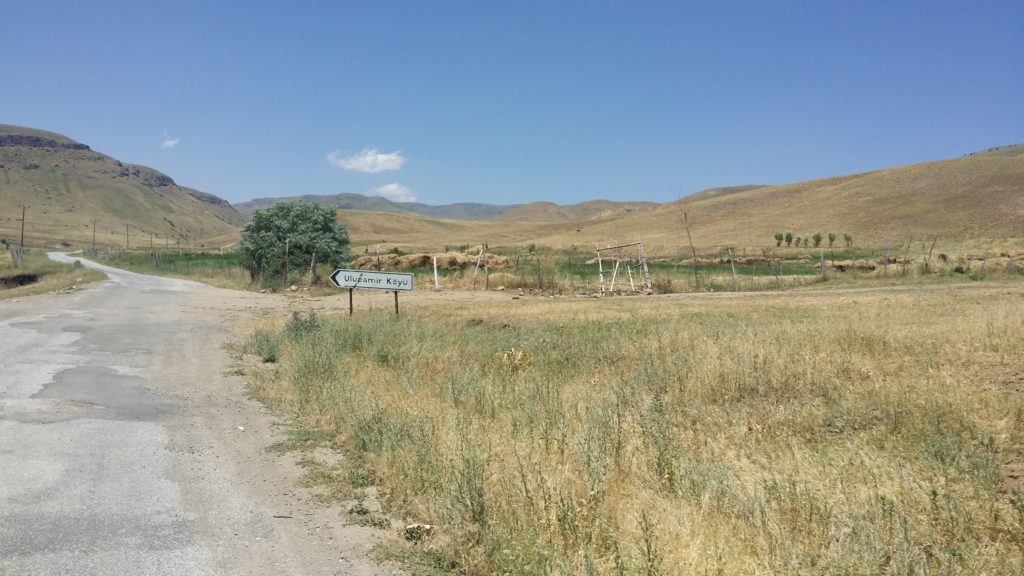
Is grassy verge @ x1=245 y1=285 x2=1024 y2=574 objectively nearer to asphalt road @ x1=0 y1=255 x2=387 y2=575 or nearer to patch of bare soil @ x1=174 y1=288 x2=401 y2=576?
patch of bare soil @ x1=174 y1=288 x2=401 y2=576

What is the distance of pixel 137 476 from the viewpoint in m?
6.25

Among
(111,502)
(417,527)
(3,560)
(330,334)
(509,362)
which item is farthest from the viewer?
(330,334)

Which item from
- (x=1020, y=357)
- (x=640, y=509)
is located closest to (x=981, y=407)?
(x=1020, y=357)

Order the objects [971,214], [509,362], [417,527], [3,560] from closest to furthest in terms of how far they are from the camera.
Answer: [3,560] < [417,527] < [509,362] < [971,214]

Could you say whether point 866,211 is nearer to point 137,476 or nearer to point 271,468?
point 271,468

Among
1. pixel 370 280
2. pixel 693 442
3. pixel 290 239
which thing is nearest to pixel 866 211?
pixel 290 239

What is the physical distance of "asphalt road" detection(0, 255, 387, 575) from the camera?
466 cm

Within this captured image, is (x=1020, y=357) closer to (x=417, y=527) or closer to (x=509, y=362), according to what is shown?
(x=509, y=362)

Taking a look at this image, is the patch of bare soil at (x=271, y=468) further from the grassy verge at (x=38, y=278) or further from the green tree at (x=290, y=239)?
the green tree at (x=290, y=239)

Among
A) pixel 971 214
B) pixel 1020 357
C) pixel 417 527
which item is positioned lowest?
pixel 417 527

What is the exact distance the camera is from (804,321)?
14.2 metres

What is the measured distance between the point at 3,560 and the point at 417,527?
2.66 meters

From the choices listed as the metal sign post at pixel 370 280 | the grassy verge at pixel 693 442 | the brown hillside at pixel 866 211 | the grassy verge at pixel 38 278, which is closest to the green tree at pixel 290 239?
the grassy verge at pixel 38 278

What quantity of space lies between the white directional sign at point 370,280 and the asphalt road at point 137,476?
118 inches
